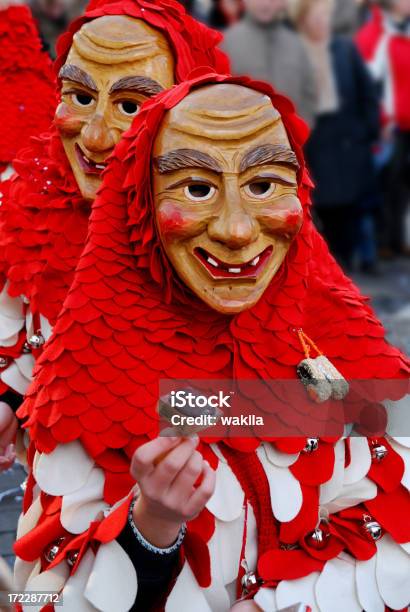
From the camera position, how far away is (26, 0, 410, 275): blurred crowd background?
7.86 m

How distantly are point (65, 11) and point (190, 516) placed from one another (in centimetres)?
645

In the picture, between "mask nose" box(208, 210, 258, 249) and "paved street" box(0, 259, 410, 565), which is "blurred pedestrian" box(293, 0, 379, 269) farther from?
"mask nose" box(208, 210, 258, 249)

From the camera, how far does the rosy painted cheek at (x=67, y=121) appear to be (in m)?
3.41

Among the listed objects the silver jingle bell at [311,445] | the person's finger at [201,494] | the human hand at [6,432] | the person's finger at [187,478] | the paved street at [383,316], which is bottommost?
the paved street at [383,316]

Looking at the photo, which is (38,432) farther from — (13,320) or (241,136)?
(13,320)

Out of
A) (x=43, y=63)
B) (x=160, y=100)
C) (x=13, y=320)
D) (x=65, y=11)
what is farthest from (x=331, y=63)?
(x=160, y=100)

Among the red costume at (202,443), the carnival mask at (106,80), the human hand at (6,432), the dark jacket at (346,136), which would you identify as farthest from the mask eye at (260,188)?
the dark jacket at (346,136)

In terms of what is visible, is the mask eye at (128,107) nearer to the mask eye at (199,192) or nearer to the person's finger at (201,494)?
the mask eye at (199,192)

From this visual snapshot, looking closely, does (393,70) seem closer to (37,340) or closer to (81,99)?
(81,99)

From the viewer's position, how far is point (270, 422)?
8.41 ft

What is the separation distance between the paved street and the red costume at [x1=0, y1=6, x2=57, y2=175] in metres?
1.14

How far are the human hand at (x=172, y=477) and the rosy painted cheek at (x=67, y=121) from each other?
1.43m

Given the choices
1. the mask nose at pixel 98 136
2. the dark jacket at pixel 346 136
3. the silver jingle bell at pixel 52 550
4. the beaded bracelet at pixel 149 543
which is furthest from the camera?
the dark jacket at pixel 346 136

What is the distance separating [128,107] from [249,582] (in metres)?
1.45
